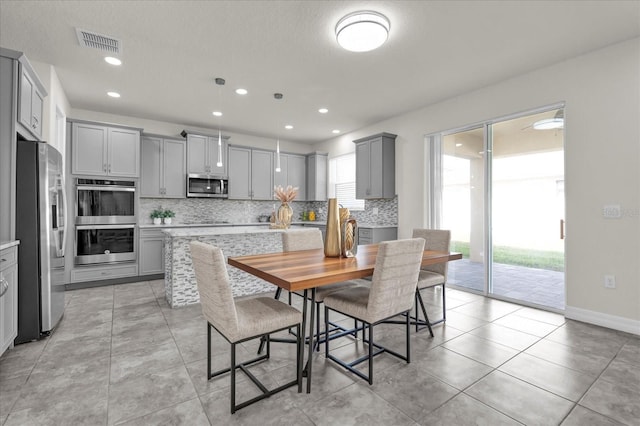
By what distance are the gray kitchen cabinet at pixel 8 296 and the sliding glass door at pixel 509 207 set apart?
15.5 ft

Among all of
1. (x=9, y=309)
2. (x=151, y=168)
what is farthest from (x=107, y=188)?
(x=9, y=309)

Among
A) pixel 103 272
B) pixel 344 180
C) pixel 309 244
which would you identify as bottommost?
pixel 103 272

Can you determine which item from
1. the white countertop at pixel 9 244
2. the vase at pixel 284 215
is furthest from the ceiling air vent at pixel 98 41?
the vase at pixel 284 215

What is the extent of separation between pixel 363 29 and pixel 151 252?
14.6 feet

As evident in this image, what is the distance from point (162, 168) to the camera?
537 centimetres

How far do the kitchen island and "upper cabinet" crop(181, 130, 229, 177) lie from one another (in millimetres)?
2054

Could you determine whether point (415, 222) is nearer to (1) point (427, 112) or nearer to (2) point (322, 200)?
(1) point (427, 112)

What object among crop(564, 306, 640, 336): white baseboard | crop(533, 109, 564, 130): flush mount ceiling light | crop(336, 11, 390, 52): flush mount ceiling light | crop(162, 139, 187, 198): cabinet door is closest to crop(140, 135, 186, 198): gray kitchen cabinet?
crop(162, 139, 187, 198): cabinet door

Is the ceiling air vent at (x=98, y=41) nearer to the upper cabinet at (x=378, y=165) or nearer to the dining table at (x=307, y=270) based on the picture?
the dining table at (x=307, y=270)

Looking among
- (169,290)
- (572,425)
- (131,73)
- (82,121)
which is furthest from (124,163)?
(572,425)

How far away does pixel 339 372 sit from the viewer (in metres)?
2.16

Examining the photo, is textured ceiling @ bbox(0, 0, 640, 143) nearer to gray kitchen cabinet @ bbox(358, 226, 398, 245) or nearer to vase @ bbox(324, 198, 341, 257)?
vase @ bbox(324, 198, 341, 257)

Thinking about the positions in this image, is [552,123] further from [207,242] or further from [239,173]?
[239,173]

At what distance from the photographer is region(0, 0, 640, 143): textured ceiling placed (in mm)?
2486
